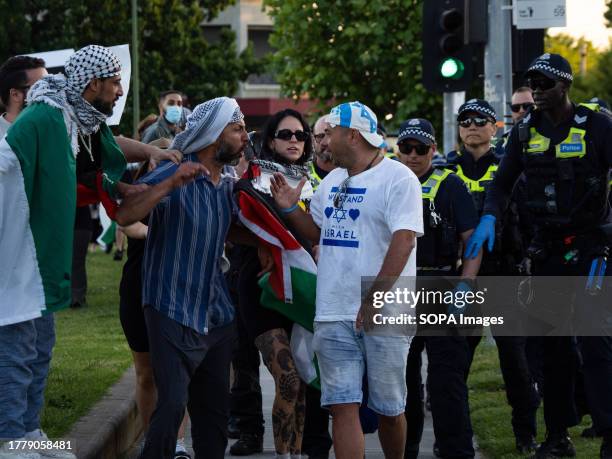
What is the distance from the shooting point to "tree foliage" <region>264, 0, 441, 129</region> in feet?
107

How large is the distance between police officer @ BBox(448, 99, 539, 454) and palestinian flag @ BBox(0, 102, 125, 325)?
11.2 ft

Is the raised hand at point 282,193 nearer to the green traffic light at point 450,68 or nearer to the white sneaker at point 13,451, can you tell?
the white sneaker at point 13,451

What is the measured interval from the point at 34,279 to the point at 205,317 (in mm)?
904

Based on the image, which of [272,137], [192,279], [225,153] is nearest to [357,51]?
[272,137]

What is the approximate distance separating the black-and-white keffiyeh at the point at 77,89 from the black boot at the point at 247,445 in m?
2.94

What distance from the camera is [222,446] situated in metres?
6.49

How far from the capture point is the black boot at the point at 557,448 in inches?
311

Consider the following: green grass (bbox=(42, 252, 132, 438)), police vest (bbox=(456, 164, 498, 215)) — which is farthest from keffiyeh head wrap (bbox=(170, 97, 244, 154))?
police vest (bbox=(456, 164, 498, 215))

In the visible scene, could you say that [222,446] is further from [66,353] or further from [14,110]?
[66,353]

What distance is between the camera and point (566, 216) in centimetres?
770

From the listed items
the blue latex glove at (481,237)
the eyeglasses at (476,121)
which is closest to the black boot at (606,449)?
the blue latex glove at (481,237)

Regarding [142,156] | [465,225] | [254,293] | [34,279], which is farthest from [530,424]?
[34,279]

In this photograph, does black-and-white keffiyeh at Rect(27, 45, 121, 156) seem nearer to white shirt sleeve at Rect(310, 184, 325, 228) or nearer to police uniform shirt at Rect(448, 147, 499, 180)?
white shirt sleeve at Rect(310, 184, 325, 228)

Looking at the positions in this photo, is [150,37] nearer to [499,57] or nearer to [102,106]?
[499,57]
